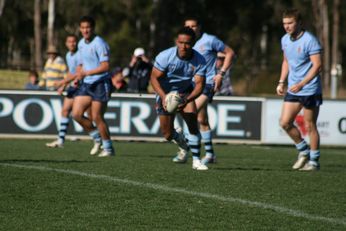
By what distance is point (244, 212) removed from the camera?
8172 mm

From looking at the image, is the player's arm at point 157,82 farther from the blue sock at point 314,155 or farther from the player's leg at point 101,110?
the player's leg at point 101,110

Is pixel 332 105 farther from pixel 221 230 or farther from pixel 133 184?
pixel 221 230

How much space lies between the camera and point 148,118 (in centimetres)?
2125

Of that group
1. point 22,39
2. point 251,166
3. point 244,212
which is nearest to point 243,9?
point 22,39

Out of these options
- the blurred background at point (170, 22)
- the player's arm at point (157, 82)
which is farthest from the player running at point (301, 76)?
the blurred background at point (170, 22)

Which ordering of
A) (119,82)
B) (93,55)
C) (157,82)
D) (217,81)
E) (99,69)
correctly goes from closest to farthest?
1. (157,82)
2. (217,81)
3. (99,69)
4. (93,55)
5. (119,82)

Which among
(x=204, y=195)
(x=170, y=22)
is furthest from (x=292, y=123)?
(x=170, y=22)

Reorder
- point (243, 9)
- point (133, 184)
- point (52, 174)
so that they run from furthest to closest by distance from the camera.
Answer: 1. point (243, 9)
2. point (52, 174)
3. point (133, 184)

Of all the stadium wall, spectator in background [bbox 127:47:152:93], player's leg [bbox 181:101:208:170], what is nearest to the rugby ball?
player's leg [bbox 181:101:208:170]

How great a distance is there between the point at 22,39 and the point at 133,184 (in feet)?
213

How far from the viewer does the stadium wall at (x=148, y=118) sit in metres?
21.0

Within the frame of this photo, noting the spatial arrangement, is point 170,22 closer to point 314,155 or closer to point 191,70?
point 314,155

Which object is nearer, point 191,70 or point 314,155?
point 191,70

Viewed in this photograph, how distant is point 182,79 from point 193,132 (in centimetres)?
71
